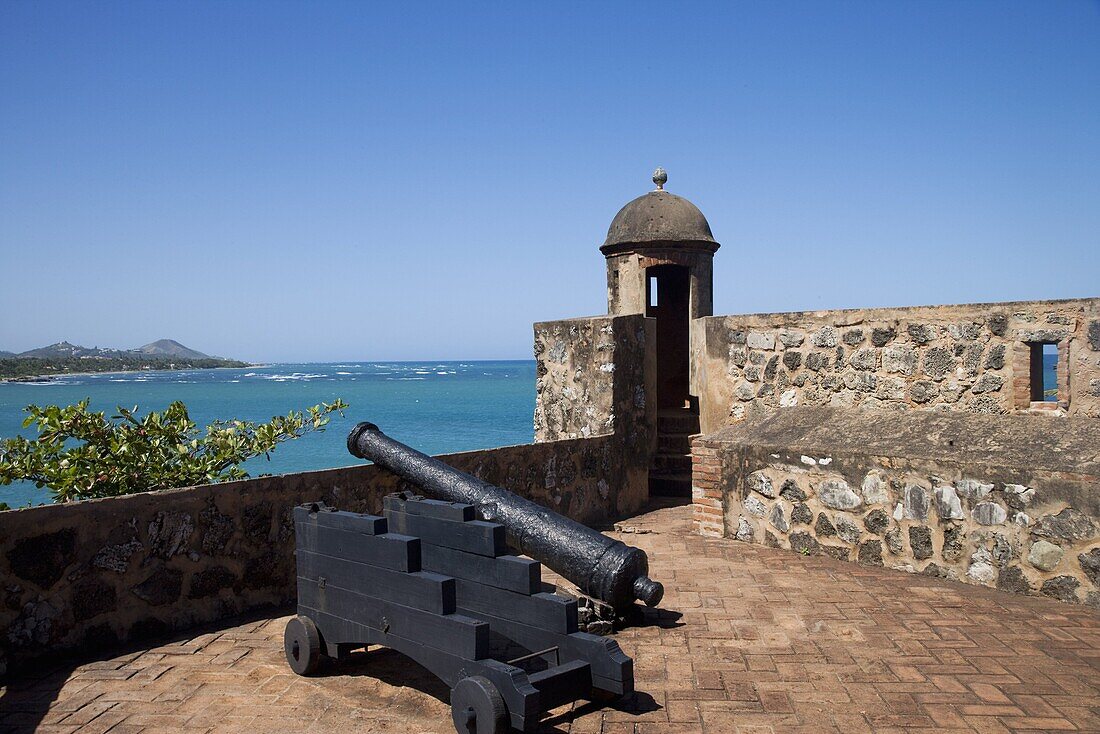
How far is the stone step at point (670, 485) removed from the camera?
10.2 meters

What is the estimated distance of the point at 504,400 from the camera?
274 feet

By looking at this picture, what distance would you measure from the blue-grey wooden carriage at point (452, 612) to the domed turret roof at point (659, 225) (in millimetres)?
7652

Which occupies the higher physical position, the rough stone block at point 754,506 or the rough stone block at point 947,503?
the rough stone block at point 947,503

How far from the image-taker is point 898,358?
7.34 m

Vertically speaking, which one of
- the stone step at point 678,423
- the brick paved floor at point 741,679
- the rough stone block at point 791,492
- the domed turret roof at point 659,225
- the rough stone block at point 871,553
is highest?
the domed turret roof at point 659,225

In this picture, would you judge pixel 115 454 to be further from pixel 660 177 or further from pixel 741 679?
pixel 660 177

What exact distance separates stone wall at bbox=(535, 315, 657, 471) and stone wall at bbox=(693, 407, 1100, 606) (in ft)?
5.38

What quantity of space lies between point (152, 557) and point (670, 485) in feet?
21.3

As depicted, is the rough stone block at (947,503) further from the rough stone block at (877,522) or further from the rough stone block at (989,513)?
the rough stone block at (877,522)

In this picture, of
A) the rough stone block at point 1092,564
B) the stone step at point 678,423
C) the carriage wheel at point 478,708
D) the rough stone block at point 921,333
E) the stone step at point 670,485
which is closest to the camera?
the carriage wheel at point 478,708

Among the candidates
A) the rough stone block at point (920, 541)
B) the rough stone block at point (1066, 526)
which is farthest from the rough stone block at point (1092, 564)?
the rough stone block at point (920, 541)

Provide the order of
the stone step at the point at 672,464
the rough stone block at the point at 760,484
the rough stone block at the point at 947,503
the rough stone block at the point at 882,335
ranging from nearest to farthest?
the rough stone block at the point at 947,503, the rough stone block at the point at 760,484, the rough stone block at the point at 882,335, the stone step at the point at 672,464

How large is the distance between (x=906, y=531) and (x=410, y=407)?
6670 cm

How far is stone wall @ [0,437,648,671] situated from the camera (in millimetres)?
4602
